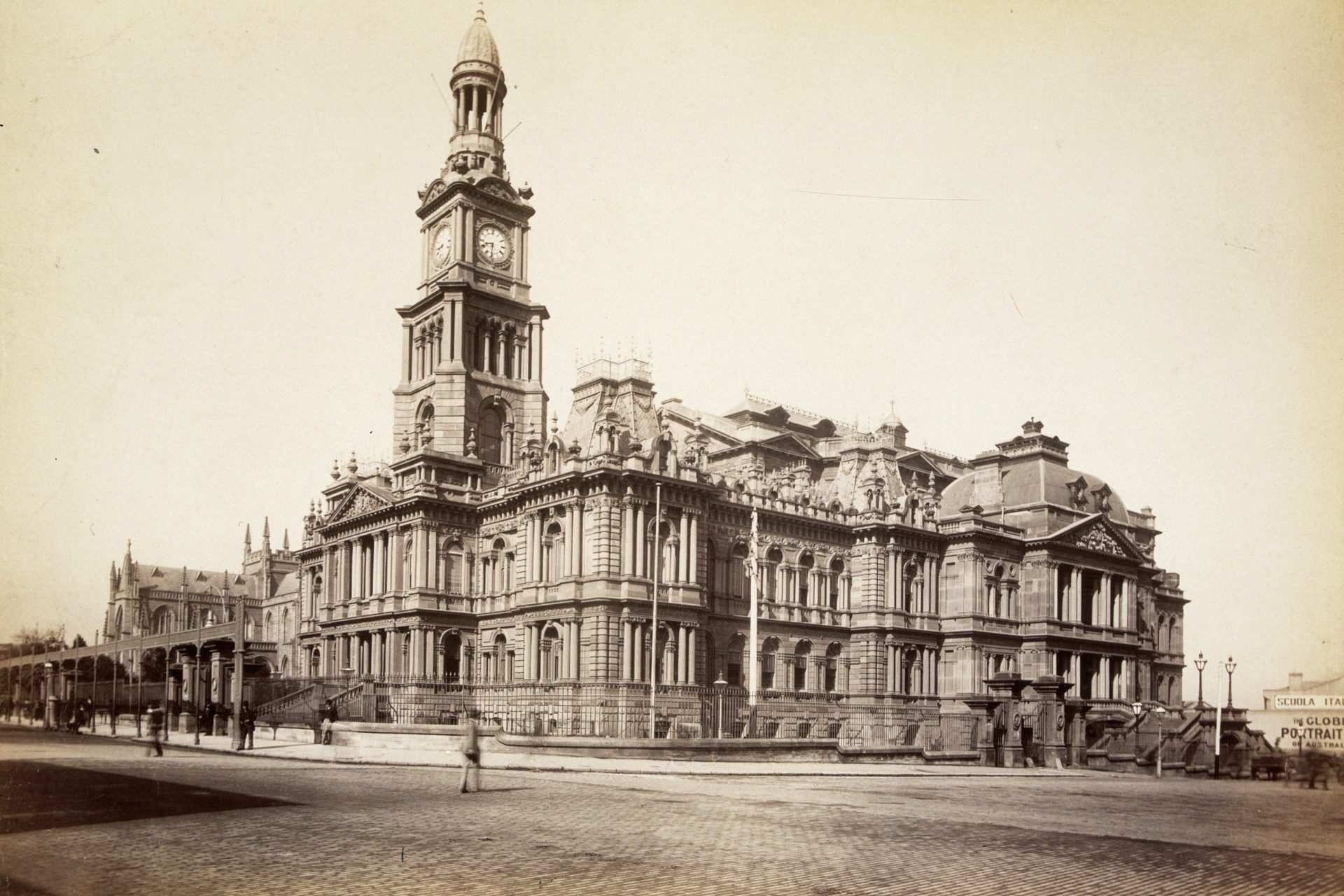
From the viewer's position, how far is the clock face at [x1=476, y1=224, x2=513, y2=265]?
64688 millimetres

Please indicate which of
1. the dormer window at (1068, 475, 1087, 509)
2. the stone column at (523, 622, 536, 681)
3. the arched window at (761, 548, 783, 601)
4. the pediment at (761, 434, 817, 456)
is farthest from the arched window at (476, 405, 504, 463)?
the dormer window at (1068, 475, 1087, 509)

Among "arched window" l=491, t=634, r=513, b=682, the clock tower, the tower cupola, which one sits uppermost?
the tower cupola

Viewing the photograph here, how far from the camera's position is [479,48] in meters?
66.1

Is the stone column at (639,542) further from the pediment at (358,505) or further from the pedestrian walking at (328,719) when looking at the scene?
the pediment at (358,505)

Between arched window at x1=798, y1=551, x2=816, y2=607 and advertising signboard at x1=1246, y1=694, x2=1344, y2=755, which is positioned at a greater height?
arched window at x1=798, y1=551, x2=816, y2=607

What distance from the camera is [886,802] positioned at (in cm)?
2528

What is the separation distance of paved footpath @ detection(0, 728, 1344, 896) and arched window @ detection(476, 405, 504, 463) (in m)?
33.5

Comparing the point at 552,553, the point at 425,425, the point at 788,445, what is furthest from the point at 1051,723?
the point at 425,425

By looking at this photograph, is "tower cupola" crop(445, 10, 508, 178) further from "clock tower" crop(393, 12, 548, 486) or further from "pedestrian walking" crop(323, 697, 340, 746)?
"pedestrian walking" crop(323, 697, 340, 746)

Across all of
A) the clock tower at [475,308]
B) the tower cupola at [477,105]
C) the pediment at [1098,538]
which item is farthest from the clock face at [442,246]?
the pediment at [1098,538]

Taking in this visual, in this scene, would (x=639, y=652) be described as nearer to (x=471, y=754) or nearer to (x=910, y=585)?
(x=910, y=585)

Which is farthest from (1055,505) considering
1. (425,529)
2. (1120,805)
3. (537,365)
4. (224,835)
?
(224,835)

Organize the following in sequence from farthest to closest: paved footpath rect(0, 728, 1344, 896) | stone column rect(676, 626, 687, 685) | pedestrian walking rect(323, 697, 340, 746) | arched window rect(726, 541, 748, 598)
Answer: arched window rect(726, 541, 748, 598)
stone column rect(676, 626, 687, 685)
pedestrian walking rect(323, 697, 340, 746)
paved footpath rect(0, 728, 1344, 896)

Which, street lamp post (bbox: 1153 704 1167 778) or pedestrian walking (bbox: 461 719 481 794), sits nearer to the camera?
pedestrian walking (bbox: 461 719 481 794)
